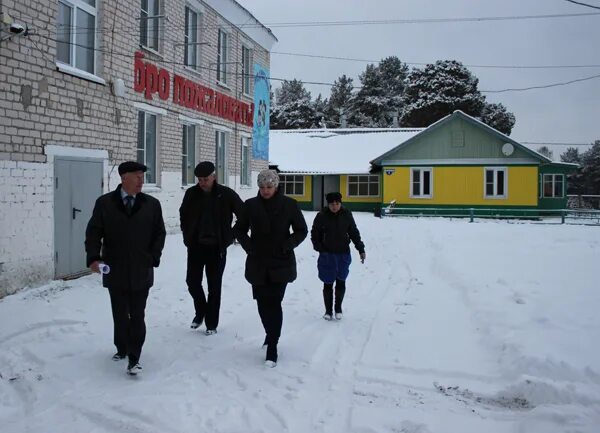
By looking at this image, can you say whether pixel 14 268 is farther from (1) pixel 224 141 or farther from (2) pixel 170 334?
(1) pixel 224 141

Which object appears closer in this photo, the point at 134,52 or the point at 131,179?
the point at 131,179

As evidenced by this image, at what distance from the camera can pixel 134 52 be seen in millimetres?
11266

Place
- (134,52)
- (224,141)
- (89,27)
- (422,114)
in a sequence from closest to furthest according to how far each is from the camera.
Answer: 1. (89,27)
2. (134,52)
3. (224,141)
4. (422,114)

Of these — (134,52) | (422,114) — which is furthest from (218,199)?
(422,114)

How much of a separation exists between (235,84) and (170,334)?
1312 cm

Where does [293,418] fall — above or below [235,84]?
below

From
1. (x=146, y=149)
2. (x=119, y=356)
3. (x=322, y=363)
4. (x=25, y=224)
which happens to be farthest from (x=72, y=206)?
(x=322, y=363)

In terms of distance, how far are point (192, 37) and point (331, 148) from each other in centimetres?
2033

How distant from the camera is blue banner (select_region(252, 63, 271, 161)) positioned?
19.3 m

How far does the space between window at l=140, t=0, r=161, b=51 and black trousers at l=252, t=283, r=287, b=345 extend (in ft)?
29.0

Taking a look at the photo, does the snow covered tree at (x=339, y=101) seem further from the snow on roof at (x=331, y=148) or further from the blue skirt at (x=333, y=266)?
the blue skirt at (x=333, y=266)

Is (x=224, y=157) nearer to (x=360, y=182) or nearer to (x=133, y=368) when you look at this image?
(x=133, y=368)

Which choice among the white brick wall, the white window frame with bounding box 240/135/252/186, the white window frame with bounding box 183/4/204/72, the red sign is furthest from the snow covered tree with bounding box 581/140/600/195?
the white brick wall

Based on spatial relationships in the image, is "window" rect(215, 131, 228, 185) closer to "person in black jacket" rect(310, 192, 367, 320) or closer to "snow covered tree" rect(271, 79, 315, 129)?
"person in black jacket" rect(310, 192, 367, 320)
